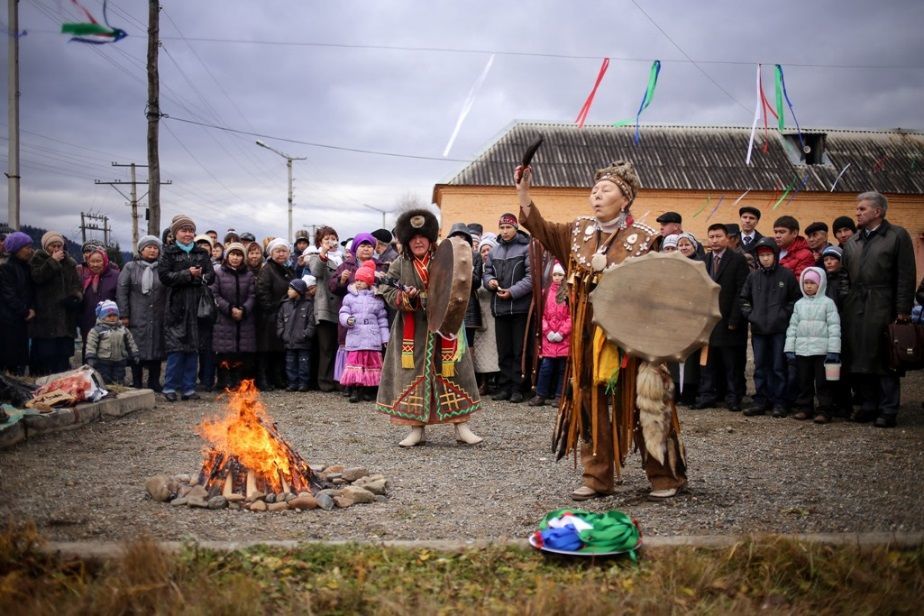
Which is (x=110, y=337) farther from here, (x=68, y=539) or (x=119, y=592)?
(x=119, y=592)

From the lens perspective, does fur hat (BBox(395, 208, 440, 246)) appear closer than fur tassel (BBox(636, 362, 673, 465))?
No

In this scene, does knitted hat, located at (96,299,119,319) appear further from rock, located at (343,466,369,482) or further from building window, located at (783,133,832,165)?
building window, located at (783,133,832,165)

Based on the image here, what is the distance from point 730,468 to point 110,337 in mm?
7479

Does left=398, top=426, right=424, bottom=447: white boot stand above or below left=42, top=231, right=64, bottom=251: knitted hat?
below

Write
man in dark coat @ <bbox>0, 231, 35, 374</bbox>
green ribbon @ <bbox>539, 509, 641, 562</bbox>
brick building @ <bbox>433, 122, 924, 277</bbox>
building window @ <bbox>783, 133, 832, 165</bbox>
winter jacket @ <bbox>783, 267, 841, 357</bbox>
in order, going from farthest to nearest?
building window @ <bbox>783, 133, 832, 165</bbox>
brick building @ <bbox>433, 122, 924, 277</bbox>
man in dark coat @ <bbox>0, 231, 35, 374</bbox>
winter jacket @ <bbox>783, 267, 841, 357</bbox>
green ribbon @ <bbox>539, 509, 641, 562</bbox>

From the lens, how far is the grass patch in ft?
10.3

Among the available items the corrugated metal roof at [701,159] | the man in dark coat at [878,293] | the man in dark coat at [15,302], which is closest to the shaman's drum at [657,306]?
the man in dark coat at [878,293]

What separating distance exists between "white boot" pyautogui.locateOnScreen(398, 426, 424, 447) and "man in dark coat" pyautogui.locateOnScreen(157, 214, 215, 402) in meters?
3.89

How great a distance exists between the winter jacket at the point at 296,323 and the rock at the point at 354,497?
226 inches

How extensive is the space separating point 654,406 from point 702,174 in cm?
2507

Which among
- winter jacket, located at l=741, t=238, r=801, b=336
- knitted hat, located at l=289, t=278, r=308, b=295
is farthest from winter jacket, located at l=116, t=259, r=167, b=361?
winter jacket, located at l=741, t=238, r=801, b=336

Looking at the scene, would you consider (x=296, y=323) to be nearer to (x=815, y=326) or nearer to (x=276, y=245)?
(x=276, y=245)

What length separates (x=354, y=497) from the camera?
5.00m

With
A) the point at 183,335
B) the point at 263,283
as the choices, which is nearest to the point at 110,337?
the point at 183,335
